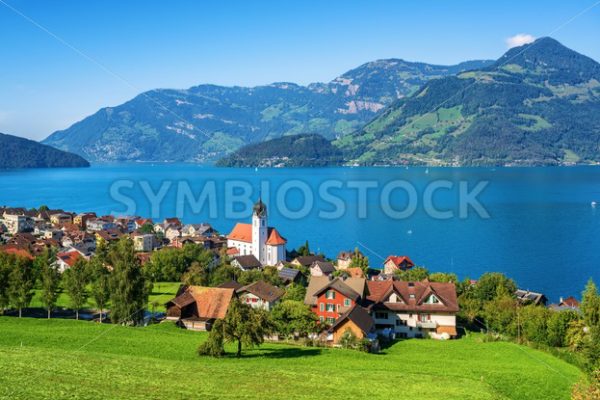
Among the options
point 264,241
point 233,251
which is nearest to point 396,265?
point 264,241

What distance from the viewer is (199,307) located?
118ft

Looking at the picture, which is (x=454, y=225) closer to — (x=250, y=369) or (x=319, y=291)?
(x=319, y=291)

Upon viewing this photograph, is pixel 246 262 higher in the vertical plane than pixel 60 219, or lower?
lower

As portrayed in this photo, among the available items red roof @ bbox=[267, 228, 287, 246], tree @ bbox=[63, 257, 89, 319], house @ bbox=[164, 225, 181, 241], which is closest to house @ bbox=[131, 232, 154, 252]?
house @ bbox=[164, 225, 181, 241]

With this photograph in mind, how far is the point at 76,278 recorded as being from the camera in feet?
127

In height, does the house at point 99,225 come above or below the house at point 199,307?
above

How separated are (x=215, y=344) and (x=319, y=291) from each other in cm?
1036

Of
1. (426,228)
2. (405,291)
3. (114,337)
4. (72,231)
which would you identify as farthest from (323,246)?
(114,337)

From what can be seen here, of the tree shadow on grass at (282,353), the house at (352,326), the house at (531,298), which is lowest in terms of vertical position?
the house at (531,298)

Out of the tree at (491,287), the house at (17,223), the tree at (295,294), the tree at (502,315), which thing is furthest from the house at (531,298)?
the house at (17,223)

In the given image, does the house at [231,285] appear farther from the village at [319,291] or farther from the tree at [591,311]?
the tree at [591,311]

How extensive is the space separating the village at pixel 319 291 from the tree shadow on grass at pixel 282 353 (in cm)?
292

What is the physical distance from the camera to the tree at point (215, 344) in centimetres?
2561

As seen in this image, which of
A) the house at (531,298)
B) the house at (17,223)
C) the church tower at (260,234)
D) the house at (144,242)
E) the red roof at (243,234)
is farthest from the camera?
the house at (17,223)
